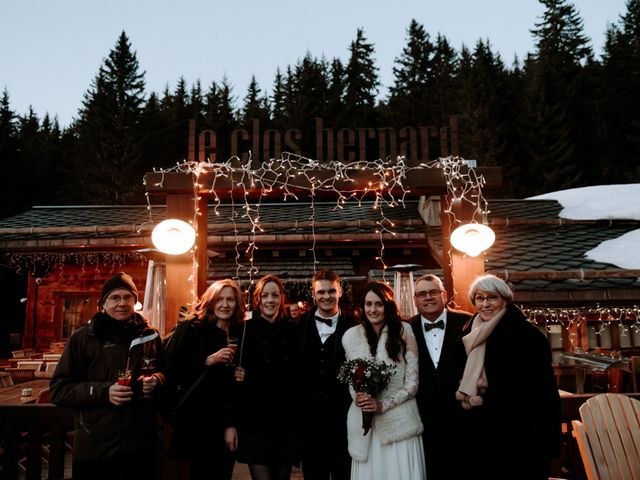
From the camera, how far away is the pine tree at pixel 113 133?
86.0ft

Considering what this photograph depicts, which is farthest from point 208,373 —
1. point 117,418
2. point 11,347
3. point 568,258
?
point 11,347

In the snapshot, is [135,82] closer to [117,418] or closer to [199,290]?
[199,290]

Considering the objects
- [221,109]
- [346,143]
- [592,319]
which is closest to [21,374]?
[346,143]

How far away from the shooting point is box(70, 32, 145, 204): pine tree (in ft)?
86.0

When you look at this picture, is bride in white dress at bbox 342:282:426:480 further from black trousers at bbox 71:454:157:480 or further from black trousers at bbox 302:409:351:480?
black trousers at bbox 71:454:157:480

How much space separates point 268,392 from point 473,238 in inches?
103

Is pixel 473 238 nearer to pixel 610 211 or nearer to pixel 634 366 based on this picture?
pixel 634 366

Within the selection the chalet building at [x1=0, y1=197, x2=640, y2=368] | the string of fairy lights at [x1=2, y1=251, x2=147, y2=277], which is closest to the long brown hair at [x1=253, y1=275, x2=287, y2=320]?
the chalet building at [x1=0, y1=197, x2=640, y2=368]

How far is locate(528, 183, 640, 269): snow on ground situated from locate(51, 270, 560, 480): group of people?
5209 mm

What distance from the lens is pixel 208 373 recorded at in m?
3.09

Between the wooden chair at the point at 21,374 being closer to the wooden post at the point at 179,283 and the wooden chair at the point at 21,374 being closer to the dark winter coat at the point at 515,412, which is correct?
the wooden post at the point at 179,283

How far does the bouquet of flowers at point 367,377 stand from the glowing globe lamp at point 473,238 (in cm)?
202

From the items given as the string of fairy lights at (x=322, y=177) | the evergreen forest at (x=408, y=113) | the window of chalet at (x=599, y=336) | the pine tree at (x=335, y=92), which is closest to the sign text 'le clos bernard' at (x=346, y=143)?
the string of fairy lights at (x=322, y=177)

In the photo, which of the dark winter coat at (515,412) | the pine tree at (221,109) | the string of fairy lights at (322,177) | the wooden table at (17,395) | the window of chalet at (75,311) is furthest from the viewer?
the pine tree at (221,109)
